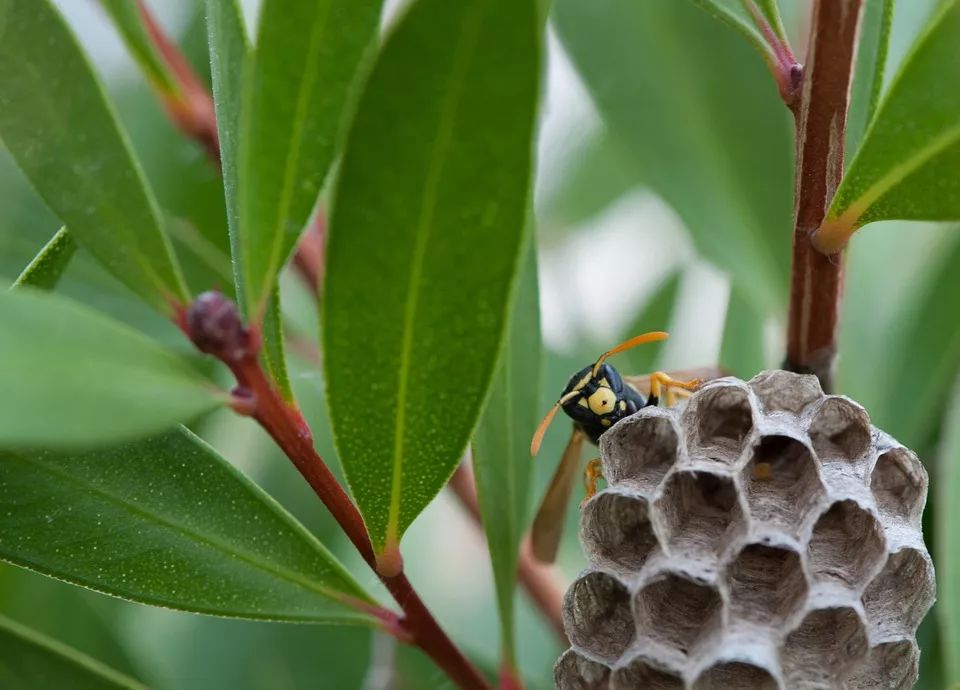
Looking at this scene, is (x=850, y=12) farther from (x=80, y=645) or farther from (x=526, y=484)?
(x=80, y=645)

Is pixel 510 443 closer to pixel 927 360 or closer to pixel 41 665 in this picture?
pixel 41 665

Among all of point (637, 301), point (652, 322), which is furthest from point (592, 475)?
point (637, 301)

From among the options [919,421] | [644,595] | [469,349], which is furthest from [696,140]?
[469,349]

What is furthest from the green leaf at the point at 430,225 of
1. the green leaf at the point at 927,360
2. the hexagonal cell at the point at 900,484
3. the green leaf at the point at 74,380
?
the green leaf at the point at 927,360

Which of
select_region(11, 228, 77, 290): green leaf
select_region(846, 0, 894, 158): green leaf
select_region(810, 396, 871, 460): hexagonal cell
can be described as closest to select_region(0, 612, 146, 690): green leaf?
select_region(11, 228, 77, 290): green leaf

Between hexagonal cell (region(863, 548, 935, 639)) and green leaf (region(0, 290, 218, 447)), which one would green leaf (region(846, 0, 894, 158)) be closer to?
hexagonal cell (region(863, 548, 935, 639))

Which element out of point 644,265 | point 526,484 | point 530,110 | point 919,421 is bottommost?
point 644,265
